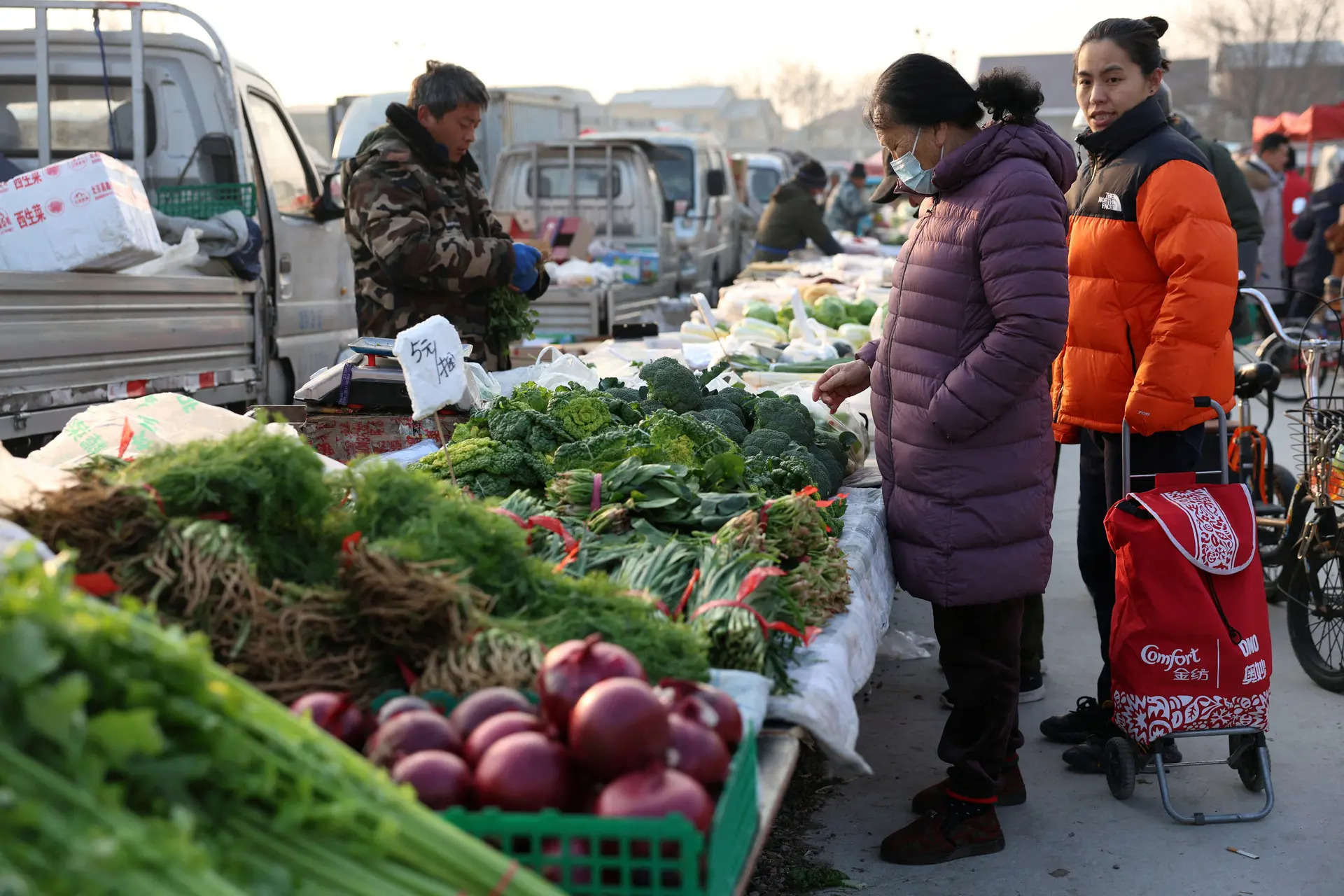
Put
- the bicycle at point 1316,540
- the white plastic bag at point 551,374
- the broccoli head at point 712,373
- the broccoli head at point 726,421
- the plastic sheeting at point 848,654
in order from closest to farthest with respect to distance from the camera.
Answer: the plastic sheeting at point 848,654
the broccoli head at point 726,421
the white plastic bag at point 551,374
the bicycle at point 1316,540
the broccoli head at point 712,373

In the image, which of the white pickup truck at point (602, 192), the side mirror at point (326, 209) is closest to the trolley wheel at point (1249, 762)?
the side mirror at point (326, 209)

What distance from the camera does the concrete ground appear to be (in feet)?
11.1

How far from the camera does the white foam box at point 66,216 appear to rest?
4.87 meters

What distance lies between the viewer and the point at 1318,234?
12.2 meters

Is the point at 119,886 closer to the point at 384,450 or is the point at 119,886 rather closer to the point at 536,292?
the point at 384,450

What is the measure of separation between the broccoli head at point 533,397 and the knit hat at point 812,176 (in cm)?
883

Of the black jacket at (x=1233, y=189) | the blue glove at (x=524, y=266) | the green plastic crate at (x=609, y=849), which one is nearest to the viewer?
the green plastic crate at (x=609, y=849)

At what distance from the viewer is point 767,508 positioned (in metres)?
2.87

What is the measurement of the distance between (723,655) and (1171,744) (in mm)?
2179

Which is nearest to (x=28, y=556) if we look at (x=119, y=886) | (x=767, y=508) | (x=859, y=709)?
(x=119, y=886)

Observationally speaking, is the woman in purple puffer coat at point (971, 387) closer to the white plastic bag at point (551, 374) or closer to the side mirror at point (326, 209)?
the white plastic bag at point (551, 374)

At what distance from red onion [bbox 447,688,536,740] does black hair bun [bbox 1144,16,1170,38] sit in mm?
3256

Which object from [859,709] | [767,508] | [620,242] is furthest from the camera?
[620,242]

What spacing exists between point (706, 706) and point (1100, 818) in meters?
2.44
